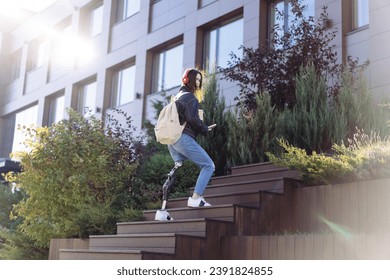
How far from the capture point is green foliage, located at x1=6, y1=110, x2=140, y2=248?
31.1 ft

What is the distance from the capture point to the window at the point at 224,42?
1512cm

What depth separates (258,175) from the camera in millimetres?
8148

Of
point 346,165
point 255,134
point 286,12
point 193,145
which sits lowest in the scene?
point 346,165

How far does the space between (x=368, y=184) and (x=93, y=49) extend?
675 inches

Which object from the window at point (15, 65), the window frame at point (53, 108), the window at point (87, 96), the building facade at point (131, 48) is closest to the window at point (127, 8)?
the building facade at point (131, 48)

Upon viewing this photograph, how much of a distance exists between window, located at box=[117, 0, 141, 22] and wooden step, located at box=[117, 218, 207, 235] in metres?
13.6

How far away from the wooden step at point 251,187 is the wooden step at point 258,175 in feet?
1.26

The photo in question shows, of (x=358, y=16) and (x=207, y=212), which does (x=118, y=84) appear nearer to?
(x=358, y=16)

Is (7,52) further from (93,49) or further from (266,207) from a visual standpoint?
(266,207)

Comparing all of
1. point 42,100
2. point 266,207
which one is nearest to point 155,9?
point 42,100

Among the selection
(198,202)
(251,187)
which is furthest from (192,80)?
(251,187)

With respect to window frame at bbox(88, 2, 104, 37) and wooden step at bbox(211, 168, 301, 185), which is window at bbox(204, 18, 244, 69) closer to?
wooden step at bbox(211, 168, 301, 185)

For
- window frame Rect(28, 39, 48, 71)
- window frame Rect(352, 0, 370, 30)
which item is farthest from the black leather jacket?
window frame Rect(28, 39, 48, 71)

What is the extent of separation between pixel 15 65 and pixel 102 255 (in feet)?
84.1
